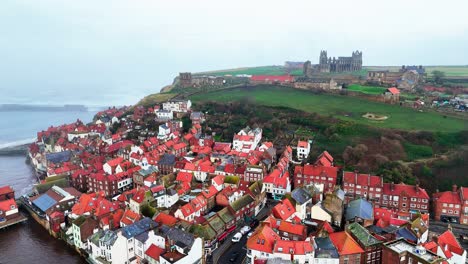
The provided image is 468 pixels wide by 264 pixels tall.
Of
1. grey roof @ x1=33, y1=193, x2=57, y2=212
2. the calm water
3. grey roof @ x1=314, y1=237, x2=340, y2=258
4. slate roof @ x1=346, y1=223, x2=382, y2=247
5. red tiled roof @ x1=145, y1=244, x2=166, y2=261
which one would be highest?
slate roof @ x1=346, y1=223, x2=382, y2=247

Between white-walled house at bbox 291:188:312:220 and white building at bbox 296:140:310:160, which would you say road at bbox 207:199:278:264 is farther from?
white building at bbox 296:140:310:160

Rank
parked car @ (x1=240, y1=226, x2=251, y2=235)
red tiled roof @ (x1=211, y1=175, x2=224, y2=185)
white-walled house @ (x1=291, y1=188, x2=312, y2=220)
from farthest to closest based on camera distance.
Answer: red tiled roof @ (x1=211, y1=175, x2=224, y2=185)
white-walled house @ (x1=291, y1=188, x2=312, y2=220)
parked car @ (x1=240, y1=226, x2=251, y2=235)

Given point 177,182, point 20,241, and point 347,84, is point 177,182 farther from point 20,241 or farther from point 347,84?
point 347,84

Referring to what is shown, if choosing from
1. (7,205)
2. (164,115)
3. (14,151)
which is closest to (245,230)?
(7,205)

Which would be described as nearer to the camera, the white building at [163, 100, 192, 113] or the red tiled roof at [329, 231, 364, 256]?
the red tiled roof at [329, 231, 364, 256]

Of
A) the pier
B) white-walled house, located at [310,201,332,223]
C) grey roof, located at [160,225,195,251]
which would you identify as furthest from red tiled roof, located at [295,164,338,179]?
the pier

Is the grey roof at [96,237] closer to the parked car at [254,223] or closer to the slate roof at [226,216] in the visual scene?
the slate roof at [226,216]
